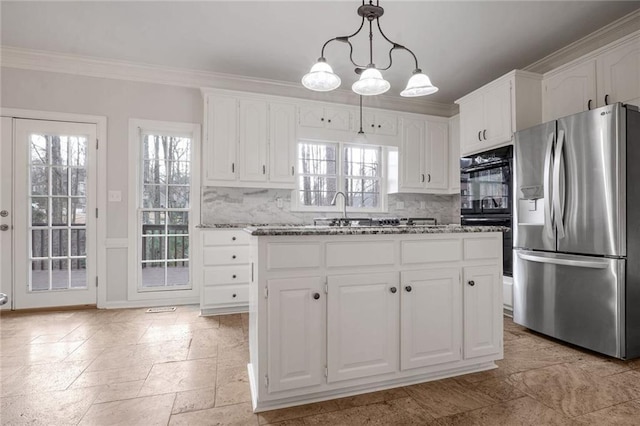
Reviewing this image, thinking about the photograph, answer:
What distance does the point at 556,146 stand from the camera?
8.40 feet

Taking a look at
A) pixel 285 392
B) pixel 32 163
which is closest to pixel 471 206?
pixel 285 392

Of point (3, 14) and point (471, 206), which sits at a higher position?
point (3, 14)

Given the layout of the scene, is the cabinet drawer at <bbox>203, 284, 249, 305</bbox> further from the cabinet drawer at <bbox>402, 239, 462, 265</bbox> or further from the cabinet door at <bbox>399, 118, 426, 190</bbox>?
the cabinet door at <bbox>399, 118, 426, 190</bbox>

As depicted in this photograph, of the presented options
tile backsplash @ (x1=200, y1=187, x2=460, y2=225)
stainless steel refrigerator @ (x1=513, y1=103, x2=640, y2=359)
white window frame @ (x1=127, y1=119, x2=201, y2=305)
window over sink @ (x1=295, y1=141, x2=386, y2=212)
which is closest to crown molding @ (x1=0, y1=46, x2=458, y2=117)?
white window frame @ (x1=127, y1=119, x2=201, y2=305)

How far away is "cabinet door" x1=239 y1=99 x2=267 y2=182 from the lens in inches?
146

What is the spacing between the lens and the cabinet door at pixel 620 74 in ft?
8.61

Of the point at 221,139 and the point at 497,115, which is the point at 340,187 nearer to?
the point at 221,139

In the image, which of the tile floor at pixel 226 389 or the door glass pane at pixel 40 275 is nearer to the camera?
the tile floor at pixel 226 389

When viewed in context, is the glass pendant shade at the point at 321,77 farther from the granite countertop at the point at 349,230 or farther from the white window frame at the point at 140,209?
the white window frame at the point at 140,209

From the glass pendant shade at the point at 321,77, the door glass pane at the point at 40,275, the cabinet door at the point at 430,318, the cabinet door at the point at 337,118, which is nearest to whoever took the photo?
the cabinet door at the point at 430,318

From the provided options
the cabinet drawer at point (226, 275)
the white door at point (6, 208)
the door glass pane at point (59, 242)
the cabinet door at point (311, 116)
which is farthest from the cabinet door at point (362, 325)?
the white door at point (6, 208)

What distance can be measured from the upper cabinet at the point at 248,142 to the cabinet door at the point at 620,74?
2929 mm

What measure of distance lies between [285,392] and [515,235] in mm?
2414

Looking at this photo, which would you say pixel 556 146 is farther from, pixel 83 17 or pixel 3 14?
pixel 3 14
